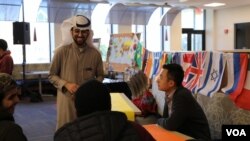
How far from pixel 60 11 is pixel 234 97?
21.6 feet

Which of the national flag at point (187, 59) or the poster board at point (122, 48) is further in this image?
the poster board at point (122, 48)

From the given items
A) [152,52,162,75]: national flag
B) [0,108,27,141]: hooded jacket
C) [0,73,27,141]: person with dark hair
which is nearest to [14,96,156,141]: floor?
[152,52,162,75]: national flag

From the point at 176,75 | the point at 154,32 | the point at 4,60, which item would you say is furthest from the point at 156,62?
the point at 154,32

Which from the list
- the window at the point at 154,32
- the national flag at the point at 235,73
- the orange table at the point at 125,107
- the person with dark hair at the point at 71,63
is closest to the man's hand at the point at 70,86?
the person with dark hair at the point at 71,63

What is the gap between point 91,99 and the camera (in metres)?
1.24

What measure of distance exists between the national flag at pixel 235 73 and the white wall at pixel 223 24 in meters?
8.75

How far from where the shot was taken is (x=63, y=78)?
2482 mm

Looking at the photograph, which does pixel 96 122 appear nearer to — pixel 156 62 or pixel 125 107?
pixel 125 107

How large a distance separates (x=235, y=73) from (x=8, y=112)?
295 cm

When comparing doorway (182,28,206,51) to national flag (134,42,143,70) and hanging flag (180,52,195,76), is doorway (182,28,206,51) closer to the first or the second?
national flag (134,42,143,70)

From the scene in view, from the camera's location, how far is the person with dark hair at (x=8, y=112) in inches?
52.5

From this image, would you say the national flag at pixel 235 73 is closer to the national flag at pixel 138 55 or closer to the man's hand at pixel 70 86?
the national flag at pixel 138 55

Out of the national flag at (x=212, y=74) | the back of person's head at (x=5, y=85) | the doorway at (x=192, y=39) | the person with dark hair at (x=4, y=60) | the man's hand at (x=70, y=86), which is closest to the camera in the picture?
→ the back of person's head at (x=5, y=85)

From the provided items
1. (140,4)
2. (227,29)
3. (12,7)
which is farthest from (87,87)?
(227,29)
